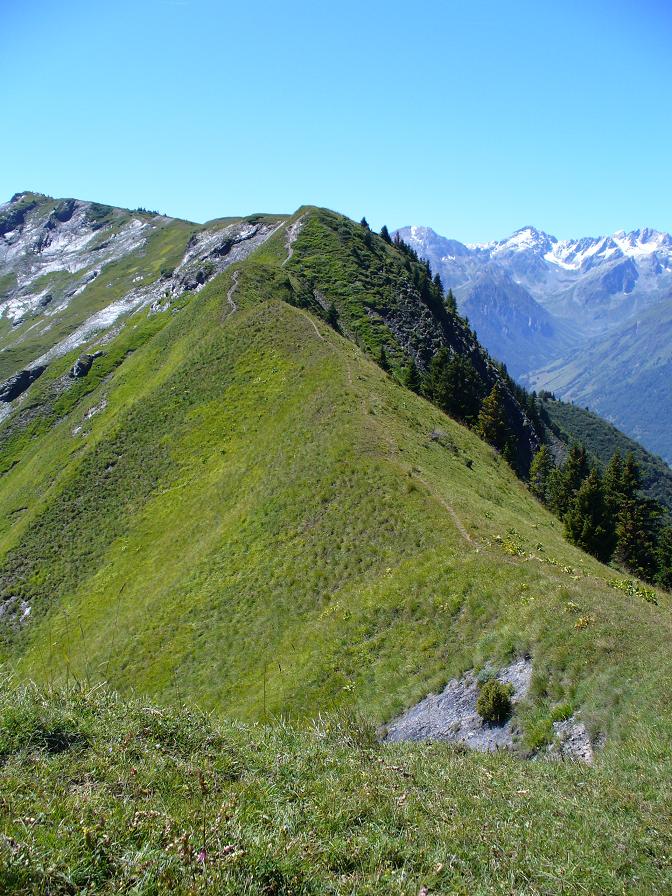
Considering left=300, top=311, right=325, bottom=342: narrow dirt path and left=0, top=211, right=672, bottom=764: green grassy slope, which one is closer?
left=0, top=211, right=672, bottom=764: green grassy slope

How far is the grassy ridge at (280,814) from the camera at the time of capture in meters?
4.99

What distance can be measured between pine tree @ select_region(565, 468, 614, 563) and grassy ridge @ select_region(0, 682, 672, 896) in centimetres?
3845

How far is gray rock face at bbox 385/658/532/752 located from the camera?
14539 mm

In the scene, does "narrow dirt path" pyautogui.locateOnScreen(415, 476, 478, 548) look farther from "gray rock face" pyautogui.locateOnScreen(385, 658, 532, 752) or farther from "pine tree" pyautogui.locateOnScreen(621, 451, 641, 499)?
"pine tree" pyautogui.locateOnScreen(621, 451, 641, 499)

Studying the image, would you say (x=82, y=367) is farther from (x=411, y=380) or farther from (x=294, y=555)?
(x=294, y=555)

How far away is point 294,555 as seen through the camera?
2930cm

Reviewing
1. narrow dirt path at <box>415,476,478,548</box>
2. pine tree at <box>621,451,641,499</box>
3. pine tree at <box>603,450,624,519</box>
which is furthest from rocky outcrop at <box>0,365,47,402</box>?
pine tree at <box>621,451,641,499</box>

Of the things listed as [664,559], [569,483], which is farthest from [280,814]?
[664,559]

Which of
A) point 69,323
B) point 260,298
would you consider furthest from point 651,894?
point 69,323

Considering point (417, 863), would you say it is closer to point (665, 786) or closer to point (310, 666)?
point (665, 786)

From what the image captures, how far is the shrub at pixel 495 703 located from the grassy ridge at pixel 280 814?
5.16 meters

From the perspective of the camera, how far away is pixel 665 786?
27.2 ft

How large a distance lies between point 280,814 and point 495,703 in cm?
1035

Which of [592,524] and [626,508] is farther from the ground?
[626,508]
